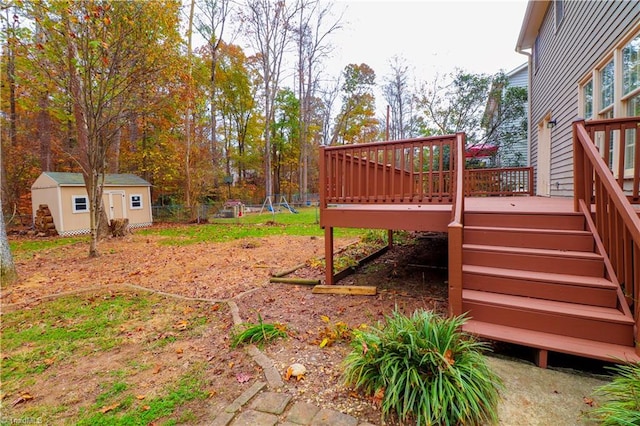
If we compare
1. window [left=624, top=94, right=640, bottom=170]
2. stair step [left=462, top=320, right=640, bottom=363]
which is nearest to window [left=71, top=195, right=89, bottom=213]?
stair step [left=462, top=320, right=640, bottom=363]

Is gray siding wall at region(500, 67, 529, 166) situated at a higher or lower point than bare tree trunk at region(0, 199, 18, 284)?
higher

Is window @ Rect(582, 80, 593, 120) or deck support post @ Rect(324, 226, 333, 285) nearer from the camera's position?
deck support post @ Rect(324, 226, 333, 285)

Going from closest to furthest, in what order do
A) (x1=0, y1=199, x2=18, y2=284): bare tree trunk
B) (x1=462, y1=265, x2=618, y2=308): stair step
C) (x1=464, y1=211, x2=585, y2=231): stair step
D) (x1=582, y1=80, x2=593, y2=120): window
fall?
1. (x1=462, y1=265, x2=618, y2=308): stair step
2. (x1=464, y1=211, x2=585, y2=231): stair step
3. (x1=0, y1=199, x2=18, y2=284): bare tree trunk
4. (x1=582, y1=80, x2=593, y2=120): window

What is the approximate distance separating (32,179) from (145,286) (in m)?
13.9

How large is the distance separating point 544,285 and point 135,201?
51.7ft

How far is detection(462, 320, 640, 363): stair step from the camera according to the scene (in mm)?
2127

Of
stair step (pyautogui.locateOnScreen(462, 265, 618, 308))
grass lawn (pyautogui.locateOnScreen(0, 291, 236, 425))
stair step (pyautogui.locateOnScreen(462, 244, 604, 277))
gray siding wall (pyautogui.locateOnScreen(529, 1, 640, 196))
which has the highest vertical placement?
gray siding wall (pyautogui.locateOnScreen(529, 1, 640, 196))

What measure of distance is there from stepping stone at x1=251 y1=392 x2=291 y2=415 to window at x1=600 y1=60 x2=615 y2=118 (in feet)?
19.2

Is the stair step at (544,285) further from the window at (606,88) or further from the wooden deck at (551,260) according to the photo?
the window at (606,88)

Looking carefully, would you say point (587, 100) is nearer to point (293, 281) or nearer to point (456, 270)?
point (456, 270)

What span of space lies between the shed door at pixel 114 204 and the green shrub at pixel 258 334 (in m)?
12.8

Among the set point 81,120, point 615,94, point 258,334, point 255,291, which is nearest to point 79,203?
point 81,120

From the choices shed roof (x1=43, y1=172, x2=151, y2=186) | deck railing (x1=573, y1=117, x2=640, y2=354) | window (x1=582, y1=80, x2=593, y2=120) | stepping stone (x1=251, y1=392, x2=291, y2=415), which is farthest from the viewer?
shed roof (x1=43, y1=172, x2=151, y2=186)

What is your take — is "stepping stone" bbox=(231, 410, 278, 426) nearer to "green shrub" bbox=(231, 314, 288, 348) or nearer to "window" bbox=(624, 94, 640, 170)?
"green shrub" bbox=(231, 314, 288, 348)
